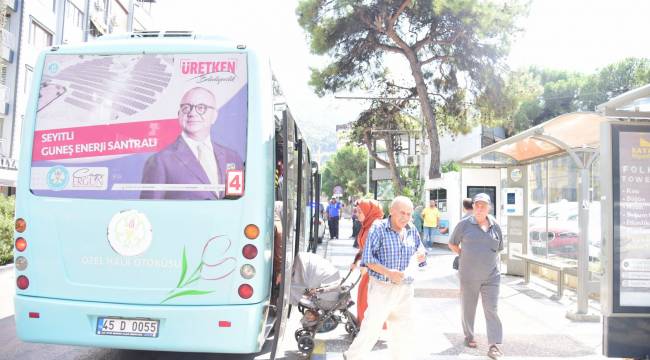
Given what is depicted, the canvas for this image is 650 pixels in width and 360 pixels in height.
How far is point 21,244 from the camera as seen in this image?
4820 millimetres

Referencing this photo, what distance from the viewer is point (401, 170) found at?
51281mm

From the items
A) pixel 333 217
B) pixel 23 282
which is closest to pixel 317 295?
pixel 23 282

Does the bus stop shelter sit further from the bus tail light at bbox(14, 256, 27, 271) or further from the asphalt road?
the bus tail light at bbox(14, 256, 27, 271)

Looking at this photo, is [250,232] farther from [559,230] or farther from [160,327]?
[559,230]

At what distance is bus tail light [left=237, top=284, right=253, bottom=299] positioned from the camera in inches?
185

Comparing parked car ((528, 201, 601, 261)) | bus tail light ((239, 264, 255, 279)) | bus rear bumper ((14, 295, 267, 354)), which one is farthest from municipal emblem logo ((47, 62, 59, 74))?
parked car ((528, 201, 601, 261))

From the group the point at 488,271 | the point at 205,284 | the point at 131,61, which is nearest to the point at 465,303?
the point at 488,271

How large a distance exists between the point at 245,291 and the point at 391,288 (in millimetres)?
1221

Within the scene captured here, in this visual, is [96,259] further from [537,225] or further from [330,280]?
[537,225]

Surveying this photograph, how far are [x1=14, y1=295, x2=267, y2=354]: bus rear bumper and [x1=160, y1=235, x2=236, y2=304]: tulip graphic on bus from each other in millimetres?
128

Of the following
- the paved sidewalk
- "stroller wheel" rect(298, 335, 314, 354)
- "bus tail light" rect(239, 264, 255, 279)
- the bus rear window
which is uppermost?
the bus rear window

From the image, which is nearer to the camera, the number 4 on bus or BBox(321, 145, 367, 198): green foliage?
the number 4 on bus

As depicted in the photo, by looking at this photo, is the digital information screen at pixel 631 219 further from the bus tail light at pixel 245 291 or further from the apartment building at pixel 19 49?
the apartment building at pixel 19 49

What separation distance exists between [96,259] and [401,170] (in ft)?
155
